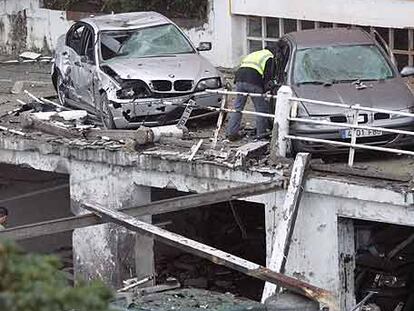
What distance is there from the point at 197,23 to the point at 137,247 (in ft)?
26.2

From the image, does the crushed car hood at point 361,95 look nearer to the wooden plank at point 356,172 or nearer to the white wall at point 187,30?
the wooden plank at point 356,172

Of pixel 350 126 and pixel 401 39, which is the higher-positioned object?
pixel 401 39

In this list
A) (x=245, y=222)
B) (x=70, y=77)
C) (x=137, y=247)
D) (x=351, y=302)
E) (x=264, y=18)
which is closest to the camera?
(x=351, y=302)

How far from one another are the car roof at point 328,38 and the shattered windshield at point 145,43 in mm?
2499

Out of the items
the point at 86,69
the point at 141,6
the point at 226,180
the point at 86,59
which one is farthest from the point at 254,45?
the point at 226,180

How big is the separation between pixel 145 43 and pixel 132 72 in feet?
4.40

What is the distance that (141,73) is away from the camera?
48.5 ft

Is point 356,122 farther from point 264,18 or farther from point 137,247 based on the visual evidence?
point 264,18

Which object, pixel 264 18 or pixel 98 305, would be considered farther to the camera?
pixel 264 18

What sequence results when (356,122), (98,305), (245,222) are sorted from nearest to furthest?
(98,305), (356,122), (245,222)

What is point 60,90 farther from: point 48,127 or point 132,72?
point 132,72

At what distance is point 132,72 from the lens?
1481cm

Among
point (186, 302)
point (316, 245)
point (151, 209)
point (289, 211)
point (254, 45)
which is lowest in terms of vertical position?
point (186, 302)

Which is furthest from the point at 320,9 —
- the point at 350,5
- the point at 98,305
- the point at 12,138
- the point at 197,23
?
the point at 98,305
